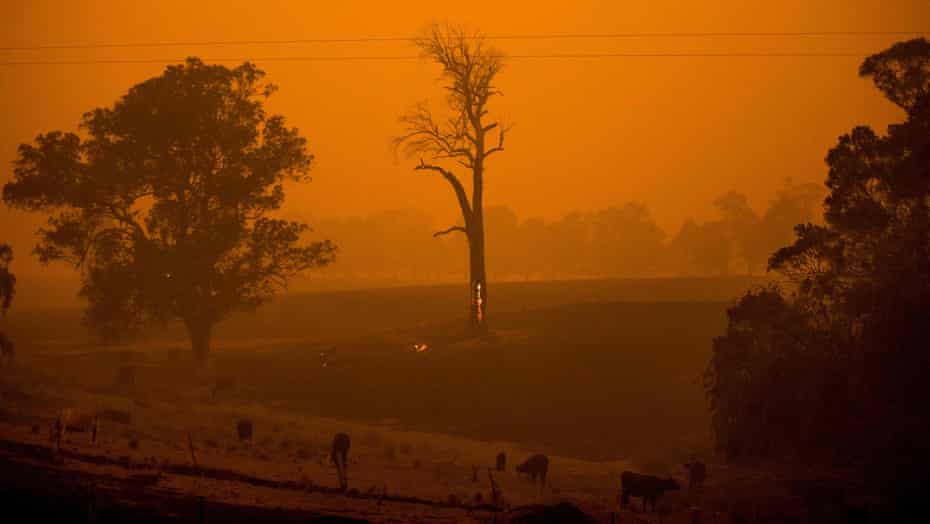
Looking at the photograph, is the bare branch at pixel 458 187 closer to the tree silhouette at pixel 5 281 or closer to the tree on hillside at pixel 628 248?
the tree silhouette at pixel 5 281

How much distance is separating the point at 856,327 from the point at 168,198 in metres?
38.4

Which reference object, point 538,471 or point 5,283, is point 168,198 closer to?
point 5,283

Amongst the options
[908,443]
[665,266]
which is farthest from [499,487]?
[665,266]


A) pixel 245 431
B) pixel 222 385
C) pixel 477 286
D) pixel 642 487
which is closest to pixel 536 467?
pixel 642 487

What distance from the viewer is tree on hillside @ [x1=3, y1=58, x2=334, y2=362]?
1882 inches

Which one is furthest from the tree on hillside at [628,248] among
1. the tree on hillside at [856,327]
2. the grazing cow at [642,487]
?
the grazing cow at [642,487]

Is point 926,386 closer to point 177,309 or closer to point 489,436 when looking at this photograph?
point 489,436

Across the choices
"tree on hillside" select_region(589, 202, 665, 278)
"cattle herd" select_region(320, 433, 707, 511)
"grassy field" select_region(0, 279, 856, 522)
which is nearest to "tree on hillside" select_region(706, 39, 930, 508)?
"grassy field" select_region(0, 279, 856, 522)

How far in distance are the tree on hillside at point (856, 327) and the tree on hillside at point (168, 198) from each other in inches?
1206

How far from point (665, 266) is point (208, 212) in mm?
130734

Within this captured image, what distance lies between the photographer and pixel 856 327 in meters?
26.1

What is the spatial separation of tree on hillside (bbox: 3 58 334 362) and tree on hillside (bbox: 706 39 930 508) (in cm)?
3064

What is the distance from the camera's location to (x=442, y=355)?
48625 mm

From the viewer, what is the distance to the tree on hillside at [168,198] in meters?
47.8
